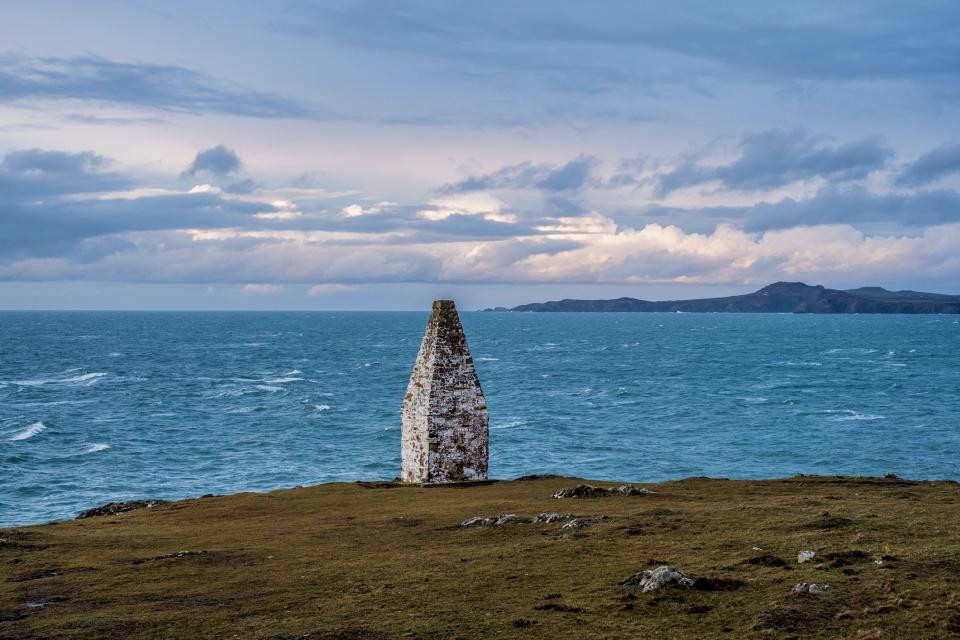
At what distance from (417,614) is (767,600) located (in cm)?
514

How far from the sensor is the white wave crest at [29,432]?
6166cm

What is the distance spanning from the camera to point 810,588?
1372 centimetres

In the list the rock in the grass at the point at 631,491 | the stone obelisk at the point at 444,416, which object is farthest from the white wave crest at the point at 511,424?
the rock in the grass at the point at 631,491

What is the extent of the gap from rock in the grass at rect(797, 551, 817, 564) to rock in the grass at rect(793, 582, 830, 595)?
1.60 m

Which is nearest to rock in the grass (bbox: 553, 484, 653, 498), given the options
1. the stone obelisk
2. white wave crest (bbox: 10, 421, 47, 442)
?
the stone obelisk

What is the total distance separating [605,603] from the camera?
13.8m

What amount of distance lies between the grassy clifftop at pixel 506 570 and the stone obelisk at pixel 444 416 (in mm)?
3844

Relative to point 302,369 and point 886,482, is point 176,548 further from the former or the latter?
point 302,369

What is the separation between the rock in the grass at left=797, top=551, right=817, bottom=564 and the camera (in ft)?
50.8

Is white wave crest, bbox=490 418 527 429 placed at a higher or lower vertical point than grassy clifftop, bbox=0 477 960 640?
lower

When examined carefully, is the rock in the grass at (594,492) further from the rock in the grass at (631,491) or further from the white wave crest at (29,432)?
the white wave crest at (29,432)

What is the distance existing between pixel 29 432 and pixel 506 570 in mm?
57236

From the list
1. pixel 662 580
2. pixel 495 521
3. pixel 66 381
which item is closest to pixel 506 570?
pixel 662 580

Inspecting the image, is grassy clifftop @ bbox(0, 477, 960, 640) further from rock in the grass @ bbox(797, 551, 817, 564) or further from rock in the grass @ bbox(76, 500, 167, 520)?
rock in the grass @ bbox(76, 500, 167, 520)
